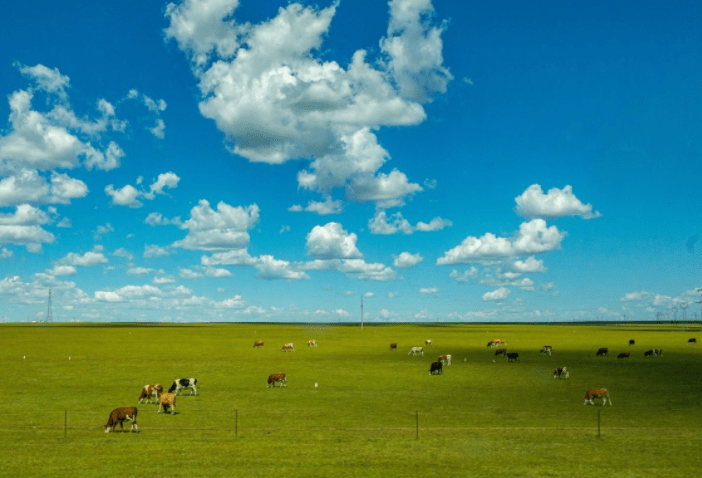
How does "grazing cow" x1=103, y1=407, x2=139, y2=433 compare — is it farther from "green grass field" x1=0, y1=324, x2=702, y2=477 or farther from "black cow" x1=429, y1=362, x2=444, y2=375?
"black cow" x1=429, y1=362, x2=444, y2=375

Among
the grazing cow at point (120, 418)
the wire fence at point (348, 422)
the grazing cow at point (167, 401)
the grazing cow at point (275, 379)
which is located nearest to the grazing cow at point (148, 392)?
the wire fence at point (348, 422)

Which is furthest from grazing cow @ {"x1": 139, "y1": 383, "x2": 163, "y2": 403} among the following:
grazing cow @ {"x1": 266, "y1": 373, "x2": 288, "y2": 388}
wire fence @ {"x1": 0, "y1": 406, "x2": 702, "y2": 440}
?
grazing cow @ {"x1": 266, "y1": 373, "x2": 288, "y2": 388}

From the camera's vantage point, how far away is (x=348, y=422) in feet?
106

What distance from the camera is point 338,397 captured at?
134 ft

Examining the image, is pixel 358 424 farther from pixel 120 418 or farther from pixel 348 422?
pixel 120 418

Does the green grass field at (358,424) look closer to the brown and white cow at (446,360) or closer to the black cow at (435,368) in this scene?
the black cow at (435,368)

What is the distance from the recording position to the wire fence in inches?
1185

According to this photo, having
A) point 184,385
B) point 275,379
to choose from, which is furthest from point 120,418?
point 275,379

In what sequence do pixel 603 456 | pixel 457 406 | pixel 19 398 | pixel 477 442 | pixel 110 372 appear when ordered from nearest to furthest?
pixel 603 456 < pixel 477 442 < pixel 457 406 < pixel 19 398 < pixel 110 372

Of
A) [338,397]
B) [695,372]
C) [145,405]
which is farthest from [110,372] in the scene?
[695,372]

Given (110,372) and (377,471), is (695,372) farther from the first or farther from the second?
(110,372)

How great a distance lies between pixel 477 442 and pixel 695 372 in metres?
41.0

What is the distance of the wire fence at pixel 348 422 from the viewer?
30.1 m

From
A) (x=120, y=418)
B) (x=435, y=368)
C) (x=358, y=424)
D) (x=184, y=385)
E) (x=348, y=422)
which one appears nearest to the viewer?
(x=120, y=418)
